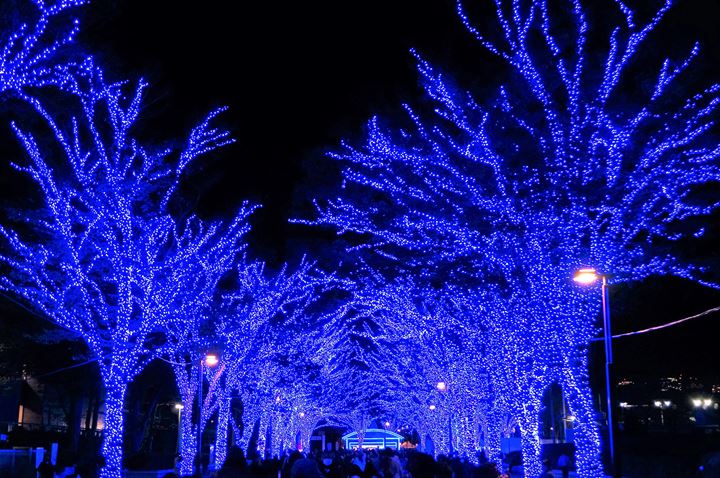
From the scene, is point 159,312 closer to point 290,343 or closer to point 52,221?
point 52,221

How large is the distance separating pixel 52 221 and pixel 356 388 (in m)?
53.6

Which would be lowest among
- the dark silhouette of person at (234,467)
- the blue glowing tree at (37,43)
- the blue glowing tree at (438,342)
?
the dark silhouette of person at (234,467)

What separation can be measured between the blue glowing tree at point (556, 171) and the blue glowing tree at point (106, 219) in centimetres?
388

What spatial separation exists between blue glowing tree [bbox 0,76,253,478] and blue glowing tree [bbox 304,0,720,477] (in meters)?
3.88

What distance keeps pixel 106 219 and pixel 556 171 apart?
29.1 ft

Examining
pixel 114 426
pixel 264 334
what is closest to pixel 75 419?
pixel 264 334

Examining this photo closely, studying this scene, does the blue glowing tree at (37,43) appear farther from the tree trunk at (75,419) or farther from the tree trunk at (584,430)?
the tree trunk at (75,419)

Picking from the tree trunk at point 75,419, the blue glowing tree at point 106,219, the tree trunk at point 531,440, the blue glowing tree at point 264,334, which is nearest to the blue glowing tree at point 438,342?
the blue glowing tree at point 264,334

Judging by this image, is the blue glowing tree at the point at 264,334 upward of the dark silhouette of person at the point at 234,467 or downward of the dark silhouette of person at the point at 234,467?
upward

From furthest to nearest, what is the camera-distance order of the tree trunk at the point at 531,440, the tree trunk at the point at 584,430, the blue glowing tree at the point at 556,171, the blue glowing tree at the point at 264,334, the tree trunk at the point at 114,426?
the blue glowing tree at the point at 264,334
the tree trunk at the point at 531,440
the tree trunk at the point at 114,426
the tree trunk at the point at 584,430
the blue glowing tree at the point at 556,171

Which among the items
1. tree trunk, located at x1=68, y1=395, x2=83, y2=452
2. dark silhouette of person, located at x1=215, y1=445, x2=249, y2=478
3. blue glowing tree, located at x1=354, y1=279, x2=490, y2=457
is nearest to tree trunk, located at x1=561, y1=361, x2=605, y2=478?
blue glowing tree, located at x1=354, y1=279, x2=490, y2=457

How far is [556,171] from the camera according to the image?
555 inches

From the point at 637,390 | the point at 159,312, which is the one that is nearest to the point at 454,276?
the point at 159,312

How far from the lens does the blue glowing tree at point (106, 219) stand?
52.0 ft
